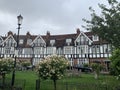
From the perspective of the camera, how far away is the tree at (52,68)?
2044cm

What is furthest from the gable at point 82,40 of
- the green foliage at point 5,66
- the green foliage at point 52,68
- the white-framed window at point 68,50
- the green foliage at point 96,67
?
the green foliage at point 52,68

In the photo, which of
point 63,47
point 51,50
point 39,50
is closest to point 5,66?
point 63,47

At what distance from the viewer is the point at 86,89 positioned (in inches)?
757

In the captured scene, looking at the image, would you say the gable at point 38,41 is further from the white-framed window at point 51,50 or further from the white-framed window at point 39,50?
the white-framed window at point 51,50

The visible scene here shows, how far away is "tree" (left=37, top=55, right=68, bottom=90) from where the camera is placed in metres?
20.4

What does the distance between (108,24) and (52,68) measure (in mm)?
13906

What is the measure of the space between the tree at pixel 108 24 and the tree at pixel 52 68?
11.2 metres

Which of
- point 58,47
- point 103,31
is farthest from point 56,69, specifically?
point 58,47

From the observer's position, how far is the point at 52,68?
20656 mm

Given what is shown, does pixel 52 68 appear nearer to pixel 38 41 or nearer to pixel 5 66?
pixel 5 66

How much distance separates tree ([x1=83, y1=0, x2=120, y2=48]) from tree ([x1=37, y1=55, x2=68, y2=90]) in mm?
11196

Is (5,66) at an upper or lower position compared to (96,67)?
upper

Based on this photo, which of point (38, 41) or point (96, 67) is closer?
point (96, 67)

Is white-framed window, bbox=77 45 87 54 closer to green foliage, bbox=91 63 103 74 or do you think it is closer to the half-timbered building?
the half-timbered building
